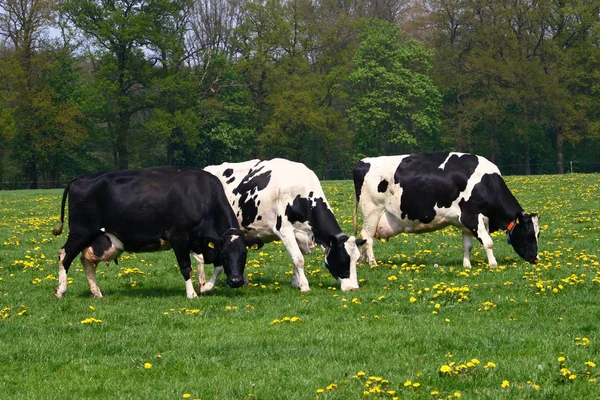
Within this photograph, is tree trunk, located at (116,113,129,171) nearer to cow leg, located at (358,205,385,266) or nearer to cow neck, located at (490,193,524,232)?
cow leg, located at (358,205,385,266)

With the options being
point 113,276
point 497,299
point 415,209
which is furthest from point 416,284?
point 113,276

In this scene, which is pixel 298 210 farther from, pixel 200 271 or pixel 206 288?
pixel 206 288

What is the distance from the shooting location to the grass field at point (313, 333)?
30.3ft

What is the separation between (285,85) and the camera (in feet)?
257

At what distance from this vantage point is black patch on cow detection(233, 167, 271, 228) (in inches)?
671

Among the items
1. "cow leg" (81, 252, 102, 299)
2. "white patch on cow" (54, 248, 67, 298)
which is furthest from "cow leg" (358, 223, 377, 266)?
"white patch on cow" (54, 248, 67, 298)

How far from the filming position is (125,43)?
244ft

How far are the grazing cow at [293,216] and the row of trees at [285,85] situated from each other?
185ft

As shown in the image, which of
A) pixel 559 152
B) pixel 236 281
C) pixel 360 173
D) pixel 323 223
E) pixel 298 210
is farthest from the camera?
pixel 559 152

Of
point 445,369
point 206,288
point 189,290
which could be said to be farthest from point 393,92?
point 445,369

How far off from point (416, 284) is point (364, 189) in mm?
4691

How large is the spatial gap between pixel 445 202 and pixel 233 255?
6.00 m

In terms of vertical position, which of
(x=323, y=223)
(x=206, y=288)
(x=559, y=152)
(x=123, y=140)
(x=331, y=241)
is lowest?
(x=206, y=288)

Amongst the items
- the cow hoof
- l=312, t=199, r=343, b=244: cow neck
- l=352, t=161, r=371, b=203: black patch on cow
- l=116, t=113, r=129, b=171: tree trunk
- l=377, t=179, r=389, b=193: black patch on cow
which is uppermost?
l=116, t=113, r=129, b=171: tree trunk
